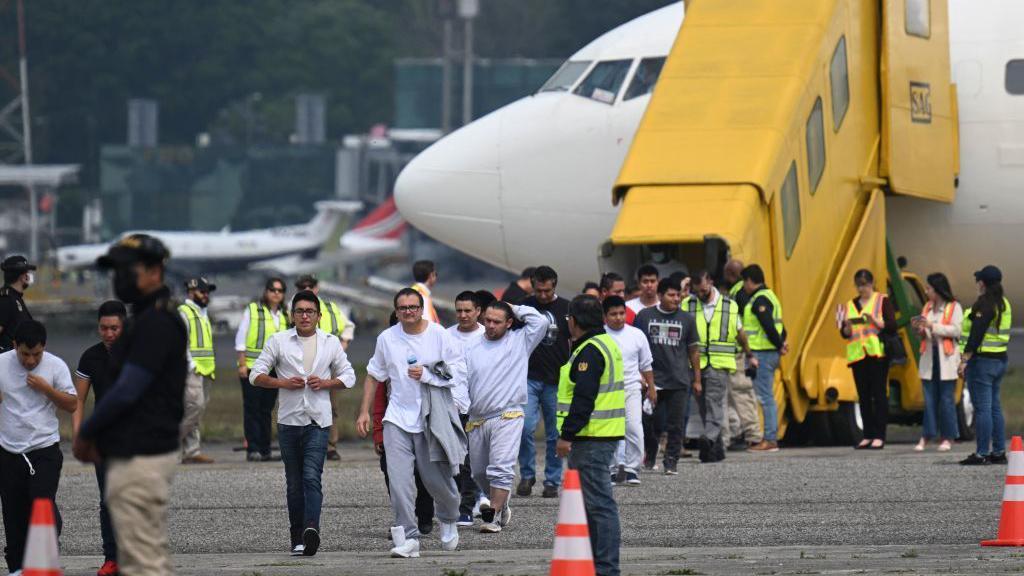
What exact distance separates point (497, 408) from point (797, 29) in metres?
7.14

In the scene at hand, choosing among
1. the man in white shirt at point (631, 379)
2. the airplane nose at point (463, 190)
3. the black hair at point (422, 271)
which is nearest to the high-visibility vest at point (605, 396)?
the man in white shirt at point (631, 379)

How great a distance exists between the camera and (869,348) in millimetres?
18859

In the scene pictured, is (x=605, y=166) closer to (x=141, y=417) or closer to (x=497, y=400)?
(x=497, y=400)

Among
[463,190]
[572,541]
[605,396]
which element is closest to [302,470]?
[605,396]

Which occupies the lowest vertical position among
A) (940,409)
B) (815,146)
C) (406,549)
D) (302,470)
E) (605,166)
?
(940,409)

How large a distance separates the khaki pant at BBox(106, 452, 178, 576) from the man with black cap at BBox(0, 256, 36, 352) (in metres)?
5.10

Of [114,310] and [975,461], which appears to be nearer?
[114,310]

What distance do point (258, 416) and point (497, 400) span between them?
20.5 ft

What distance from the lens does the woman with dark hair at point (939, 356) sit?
1891cm

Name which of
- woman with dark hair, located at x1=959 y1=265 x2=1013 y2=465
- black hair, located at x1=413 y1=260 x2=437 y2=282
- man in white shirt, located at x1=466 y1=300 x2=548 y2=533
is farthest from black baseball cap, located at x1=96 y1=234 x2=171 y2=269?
woman with dark hair, located at x1=959 y1=265 x2=1013 y2=465

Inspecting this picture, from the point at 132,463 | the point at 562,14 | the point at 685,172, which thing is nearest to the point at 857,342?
the point at 685,172

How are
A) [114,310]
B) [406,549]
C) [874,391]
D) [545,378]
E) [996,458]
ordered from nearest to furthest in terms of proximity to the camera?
[114,310]
[406,549]
[545,378]
[996,458]
[874,391]

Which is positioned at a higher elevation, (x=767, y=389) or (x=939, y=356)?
(x=939, y=356)

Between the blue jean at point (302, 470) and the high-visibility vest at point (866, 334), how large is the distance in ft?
25.7
